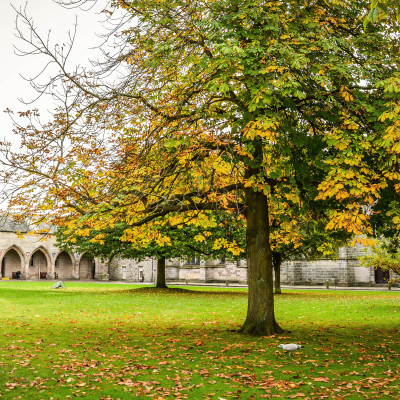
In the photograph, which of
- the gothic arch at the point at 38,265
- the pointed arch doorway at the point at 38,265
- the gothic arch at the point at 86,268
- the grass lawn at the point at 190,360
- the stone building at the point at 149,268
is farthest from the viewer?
the gothic arch at the point at 86,268

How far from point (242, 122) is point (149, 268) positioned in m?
54.1

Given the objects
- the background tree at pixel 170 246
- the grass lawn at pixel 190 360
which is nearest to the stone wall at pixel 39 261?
the background tree at pixel 170 246

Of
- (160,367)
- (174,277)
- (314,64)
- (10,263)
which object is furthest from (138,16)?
(10,263)

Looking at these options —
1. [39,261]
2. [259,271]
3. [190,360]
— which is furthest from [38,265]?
[190,360]

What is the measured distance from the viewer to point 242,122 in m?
8.91

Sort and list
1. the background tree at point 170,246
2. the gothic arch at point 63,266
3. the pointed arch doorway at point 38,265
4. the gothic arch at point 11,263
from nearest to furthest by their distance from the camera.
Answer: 1. the background tree at point 170,246
2. the gothic arch at point 11,263
3. the pointed arch doorway at point 38,265
4. the gothic arch at point 63,266

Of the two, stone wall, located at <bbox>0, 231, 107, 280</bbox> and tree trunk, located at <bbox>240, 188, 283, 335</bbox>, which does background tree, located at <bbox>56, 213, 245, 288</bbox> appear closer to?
tree trunk, located at <bbox>240, 188, 283, 335</bbox>

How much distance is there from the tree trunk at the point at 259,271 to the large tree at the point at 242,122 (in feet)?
0.09

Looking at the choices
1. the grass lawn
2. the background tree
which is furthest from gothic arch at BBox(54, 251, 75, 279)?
the grass lawn

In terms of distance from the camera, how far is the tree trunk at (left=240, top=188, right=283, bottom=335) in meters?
11.4

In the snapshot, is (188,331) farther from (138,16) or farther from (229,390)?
(138,16)

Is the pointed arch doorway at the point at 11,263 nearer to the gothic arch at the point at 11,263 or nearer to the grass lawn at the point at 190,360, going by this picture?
the gothic arch at the point at 11,263

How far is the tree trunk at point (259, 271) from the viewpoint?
37.4 feet

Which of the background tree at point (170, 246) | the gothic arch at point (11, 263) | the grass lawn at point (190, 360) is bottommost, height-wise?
the grass lawn at point (190, 360)
